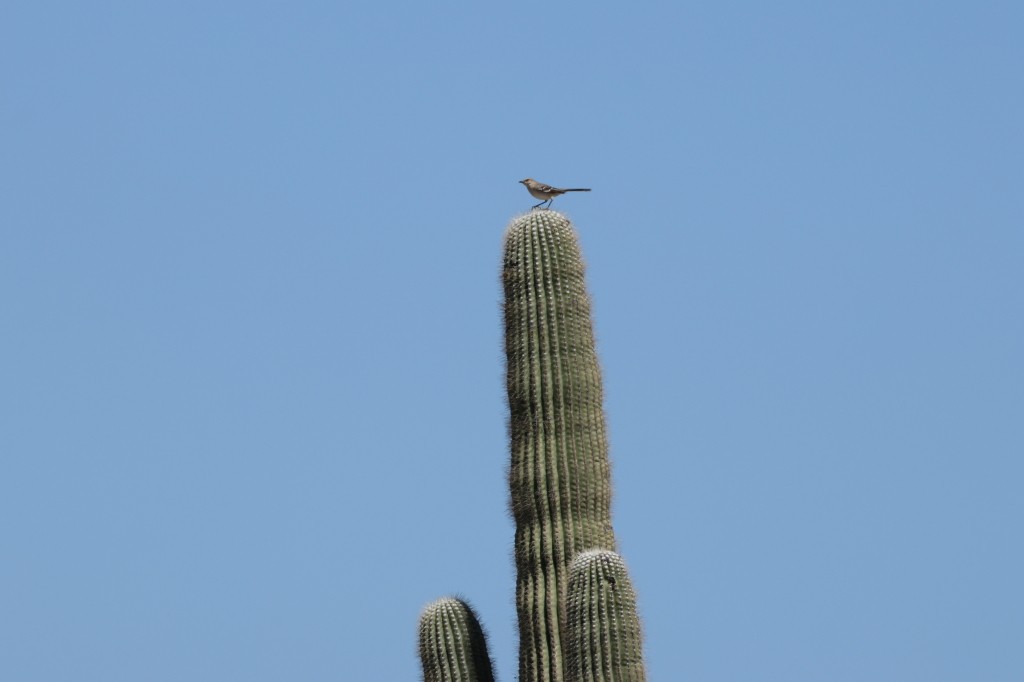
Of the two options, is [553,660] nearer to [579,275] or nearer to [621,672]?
[621,672]

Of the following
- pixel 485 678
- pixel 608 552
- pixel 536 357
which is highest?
pixel 536 357

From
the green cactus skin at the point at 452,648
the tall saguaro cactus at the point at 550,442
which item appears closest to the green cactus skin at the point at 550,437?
the tall saguaro cactus at the point at 550,442

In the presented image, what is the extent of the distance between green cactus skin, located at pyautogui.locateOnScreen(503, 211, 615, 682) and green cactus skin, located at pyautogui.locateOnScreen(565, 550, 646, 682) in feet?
2.59

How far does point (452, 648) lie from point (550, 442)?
5.92 feet

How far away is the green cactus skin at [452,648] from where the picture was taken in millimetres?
19250

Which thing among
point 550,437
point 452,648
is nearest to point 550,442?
point 550,437

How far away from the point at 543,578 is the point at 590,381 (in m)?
1.59

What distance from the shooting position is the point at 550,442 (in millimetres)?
19109

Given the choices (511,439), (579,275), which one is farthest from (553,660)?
(579,275)

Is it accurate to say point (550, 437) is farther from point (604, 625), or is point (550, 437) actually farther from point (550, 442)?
point (604, 625)

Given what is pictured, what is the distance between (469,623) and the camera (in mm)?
19422

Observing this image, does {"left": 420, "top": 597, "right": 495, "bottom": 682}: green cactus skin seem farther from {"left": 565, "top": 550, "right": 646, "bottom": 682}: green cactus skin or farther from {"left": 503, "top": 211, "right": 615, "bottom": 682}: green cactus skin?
{"left": 565, "top": 550, "right": 646, "bottom": 682}: green cactus skin

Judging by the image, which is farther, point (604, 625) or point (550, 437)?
point (550, 437)

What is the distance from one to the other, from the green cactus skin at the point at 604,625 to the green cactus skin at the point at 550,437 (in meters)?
0.79
